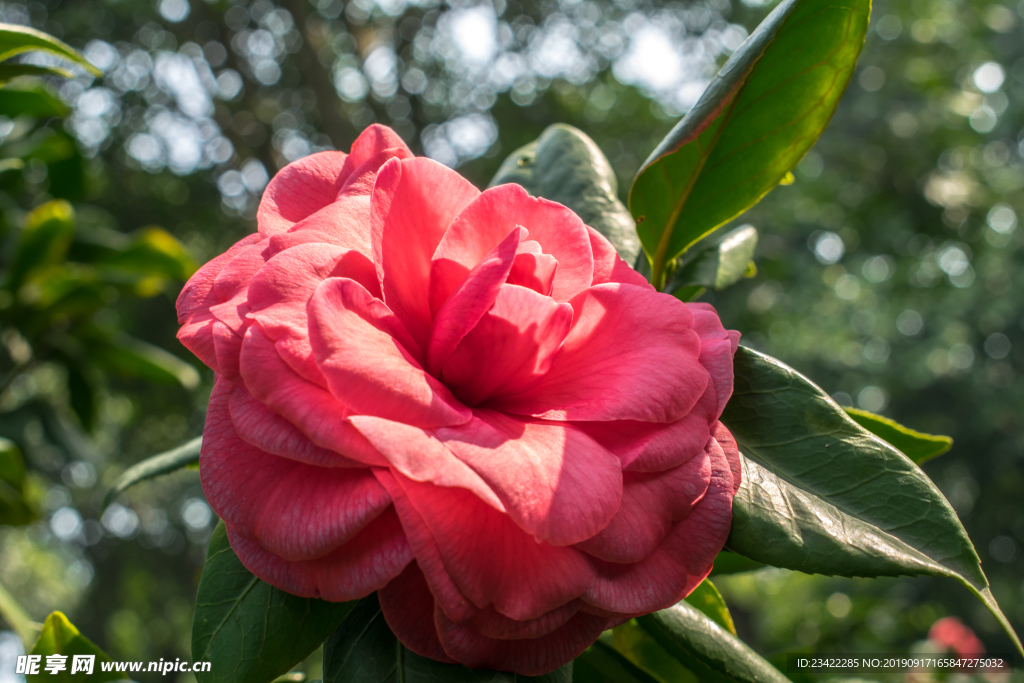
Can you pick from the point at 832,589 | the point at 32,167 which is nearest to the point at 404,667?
the point at 32,167

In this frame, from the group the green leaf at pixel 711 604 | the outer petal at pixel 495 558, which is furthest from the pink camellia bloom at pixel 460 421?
the green leaf at pixel 711 604

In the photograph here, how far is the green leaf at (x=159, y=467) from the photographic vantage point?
39.2 inches

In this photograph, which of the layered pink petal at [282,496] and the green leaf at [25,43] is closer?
the layered pink petal at [282,496]

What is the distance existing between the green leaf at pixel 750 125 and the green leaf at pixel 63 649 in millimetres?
927

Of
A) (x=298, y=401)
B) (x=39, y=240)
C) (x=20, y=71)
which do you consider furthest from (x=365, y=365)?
(x=39, y=240)

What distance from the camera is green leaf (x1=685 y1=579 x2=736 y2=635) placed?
2.98 feet

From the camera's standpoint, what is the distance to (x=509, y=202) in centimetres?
67

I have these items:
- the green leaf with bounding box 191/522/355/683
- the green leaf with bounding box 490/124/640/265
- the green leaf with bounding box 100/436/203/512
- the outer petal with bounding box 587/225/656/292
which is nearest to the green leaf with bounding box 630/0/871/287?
the green leaf with bounding box 490/124/640/265

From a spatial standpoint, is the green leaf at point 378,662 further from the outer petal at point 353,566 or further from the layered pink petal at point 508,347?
the layered pink petal at point 508,347

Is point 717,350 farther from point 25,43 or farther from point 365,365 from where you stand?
point 25,43

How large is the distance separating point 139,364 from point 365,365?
7.61 feet

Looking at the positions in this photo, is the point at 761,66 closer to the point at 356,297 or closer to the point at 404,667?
the point at 356,297

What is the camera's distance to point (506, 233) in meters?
0.67

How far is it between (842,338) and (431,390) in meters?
9.21
